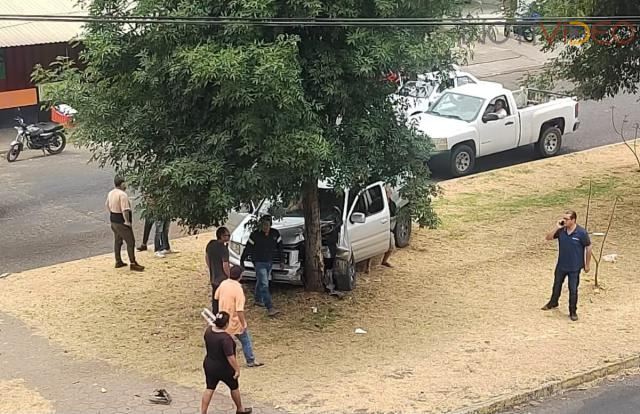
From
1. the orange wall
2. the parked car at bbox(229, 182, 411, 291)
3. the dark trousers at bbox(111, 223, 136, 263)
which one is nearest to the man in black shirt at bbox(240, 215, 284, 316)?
the parked car at bbox(229, 182, 411, 291)

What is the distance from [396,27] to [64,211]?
31.5 ft

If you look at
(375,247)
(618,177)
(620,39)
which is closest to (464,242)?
(375,247)

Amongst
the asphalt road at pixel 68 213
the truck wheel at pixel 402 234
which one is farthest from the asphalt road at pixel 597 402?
the truck wheel at pixel 402 234

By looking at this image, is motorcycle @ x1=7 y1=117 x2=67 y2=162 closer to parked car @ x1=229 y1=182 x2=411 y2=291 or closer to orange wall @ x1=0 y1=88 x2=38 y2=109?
orange wall @ x1=0 y1=88 x2=38 y2=109

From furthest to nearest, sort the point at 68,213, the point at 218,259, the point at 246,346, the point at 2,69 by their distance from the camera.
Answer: the point at 2,69 → the point at 68,213 → the point at 218,259 → the point at 246,346

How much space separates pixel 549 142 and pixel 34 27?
42.2 feet

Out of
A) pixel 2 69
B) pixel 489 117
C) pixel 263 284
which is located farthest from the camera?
pixel 2 69

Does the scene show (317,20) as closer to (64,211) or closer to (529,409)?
(529,409)

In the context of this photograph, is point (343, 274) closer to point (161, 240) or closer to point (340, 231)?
point (340, 231)

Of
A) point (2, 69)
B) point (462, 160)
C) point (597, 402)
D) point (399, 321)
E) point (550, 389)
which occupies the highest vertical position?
point (2, 69)

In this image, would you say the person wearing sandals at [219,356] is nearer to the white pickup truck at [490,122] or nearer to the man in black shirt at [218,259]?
the man in black shirt at [218,259]

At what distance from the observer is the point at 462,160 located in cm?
2294

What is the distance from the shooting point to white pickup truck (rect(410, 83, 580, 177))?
74.5 ft

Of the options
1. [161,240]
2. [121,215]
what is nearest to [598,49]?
[161,240]
